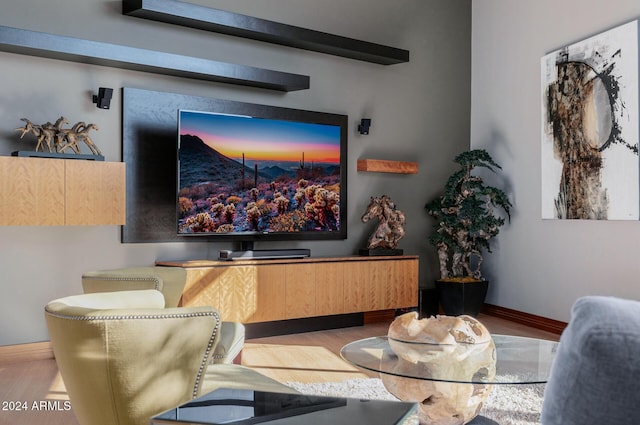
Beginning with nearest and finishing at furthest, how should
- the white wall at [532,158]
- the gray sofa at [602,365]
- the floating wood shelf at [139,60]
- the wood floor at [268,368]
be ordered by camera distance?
the gray sofa at [602,365] → the wood floor at [268,368] → the floating wood shelf at [139,60] → the white wall at [532,158]

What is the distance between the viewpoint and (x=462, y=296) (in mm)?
5711

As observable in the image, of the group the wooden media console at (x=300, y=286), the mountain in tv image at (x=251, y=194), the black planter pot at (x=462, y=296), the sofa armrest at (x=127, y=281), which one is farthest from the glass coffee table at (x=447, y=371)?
the black planter pot at (x=462, y=296)

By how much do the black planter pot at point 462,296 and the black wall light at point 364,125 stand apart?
1.56m

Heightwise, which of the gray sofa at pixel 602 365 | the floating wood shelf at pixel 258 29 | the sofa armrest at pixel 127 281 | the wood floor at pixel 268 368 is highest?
the floating wood shelf at pixel 258 29

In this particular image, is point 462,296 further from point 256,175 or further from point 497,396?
point 497,396

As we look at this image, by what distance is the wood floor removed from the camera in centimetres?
318

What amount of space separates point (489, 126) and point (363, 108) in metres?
1.37

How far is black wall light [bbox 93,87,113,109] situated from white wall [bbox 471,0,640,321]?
12.0 ft

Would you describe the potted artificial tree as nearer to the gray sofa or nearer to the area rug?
the area rug

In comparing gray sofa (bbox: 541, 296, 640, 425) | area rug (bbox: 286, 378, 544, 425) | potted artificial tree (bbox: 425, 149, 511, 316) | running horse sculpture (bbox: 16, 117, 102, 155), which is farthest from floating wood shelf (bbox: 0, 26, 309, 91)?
gray sofa (bbox: 541, 296, 640, 425)

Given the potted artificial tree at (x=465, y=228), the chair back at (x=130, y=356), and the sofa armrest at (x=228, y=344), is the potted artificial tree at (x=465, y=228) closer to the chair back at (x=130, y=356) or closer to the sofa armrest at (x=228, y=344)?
the sofa armrest at (x=228, y=344)

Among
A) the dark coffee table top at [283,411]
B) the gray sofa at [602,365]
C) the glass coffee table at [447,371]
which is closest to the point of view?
the gray sofa at [602,365]

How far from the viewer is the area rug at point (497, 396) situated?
3061 mm

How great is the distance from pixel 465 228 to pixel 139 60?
3.22 meters
